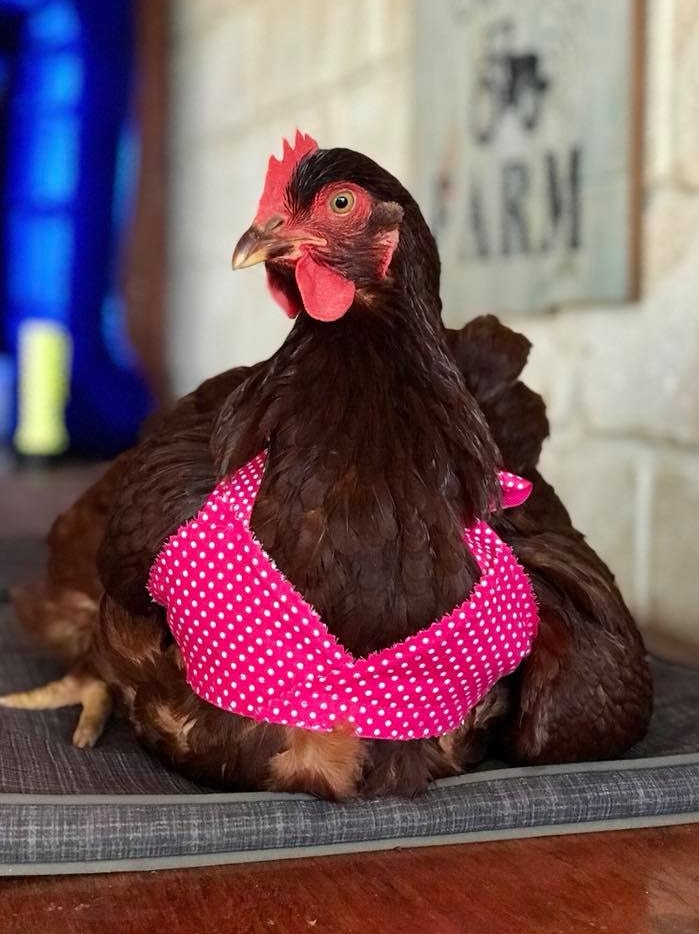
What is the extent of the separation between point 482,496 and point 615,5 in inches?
35.9

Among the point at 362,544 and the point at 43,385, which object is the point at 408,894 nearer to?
the point at 362,544

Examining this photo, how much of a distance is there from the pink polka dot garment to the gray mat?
0.06 m

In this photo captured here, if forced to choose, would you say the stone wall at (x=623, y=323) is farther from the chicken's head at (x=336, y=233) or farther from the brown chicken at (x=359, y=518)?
the chicken's head at (x=336, y=233)

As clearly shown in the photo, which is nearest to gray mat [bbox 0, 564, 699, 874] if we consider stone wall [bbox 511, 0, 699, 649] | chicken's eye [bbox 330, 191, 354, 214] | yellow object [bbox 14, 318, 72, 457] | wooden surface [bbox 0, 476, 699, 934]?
wooden surface [bbox 0, 476, 699, 934]

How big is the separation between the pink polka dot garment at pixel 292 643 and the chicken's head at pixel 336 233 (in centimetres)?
13

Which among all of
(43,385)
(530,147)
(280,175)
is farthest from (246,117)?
(280,175)

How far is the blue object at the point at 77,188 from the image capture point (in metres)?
3.00

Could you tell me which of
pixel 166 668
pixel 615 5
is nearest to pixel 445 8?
pixel 615 5

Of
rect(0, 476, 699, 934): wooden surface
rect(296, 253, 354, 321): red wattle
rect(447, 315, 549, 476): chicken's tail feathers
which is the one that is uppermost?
rect(296, 253, 354, 321): red wattle

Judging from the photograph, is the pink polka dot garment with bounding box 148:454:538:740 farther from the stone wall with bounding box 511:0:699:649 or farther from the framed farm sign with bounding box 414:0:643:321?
the framed farm sign with bounding box 414:0:643:321

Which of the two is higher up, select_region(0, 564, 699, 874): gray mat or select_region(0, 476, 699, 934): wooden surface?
select_region(0, 564, 699, 874): gray mat

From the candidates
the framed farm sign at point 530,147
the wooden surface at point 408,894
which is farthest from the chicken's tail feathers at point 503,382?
the framed farm sign at point 530,147

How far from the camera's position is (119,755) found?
933mm

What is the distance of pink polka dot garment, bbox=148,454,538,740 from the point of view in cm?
78
